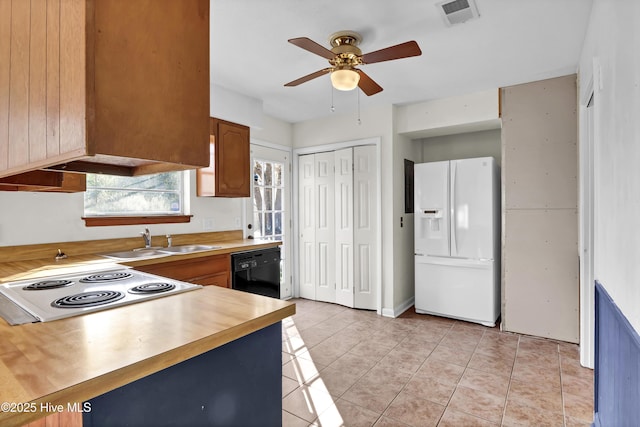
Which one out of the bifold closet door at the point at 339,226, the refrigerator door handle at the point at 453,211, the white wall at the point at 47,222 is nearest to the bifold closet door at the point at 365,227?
the bifold closet door at the point at 339,226

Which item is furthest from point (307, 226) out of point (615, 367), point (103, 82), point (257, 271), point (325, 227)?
point (103, 82)

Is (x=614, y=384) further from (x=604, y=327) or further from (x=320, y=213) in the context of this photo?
(x=320, y=213)

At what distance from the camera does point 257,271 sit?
3234 millimetres

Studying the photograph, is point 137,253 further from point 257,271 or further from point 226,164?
point 226,164

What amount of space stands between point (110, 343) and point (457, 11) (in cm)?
245

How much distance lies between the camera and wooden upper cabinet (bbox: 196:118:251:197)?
10.9 ft

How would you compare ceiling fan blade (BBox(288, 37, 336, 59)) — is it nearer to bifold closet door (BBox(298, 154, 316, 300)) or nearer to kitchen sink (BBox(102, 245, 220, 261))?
kitchen sink (BBox(102, 245, 220, 261))

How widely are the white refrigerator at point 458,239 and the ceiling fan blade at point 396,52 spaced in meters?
1.89

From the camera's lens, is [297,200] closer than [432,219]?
No

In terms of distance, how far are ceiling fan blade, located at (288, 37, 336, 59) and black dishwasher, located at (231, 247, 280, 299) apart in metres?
1.81

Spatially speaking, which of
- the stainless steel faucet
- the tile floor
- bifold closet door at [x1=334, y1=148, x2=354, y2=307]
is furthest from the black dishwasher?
bifold closet door at [x1=334, y1=148, x2=354, y2=307]

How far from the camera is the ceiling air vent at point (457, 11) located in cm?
201

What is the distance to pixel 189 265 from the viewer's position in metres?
2.59

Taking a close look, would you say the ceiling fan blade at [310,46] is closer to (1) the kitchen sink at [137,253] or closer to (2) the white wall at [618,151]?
(2) the white wall at [618,151]
